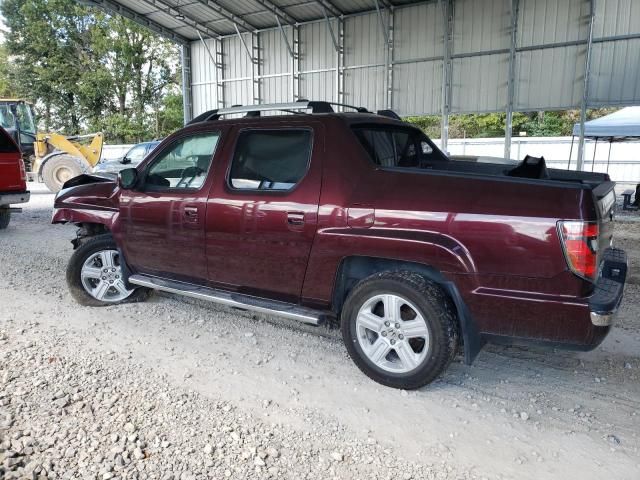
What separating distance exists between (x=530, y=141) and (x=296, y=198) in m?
25.9

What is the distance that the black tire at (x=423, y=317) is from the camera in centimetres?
311

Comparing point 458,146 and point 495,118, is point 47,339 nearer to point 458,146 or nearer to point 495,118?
point 458,146

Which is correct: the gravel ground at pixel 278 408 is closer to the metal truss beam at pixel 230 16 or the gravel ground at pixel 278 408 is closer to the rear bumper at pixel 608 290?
the rear bumper at pixel 608 290

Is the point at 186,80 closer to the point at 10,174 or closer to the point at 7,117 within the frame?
the point at 7,117

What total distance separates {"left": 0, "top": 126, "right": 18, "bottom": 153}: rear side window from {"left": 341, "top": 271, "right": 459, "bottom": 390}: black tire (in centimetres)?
809

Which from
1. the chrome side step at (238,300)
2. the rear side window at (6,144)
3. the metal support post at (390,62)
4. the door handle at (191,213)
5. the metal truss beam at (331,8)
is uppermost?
the metal truss beam at (331,8)

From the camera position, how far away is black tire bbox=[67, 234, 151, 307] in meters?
4.86

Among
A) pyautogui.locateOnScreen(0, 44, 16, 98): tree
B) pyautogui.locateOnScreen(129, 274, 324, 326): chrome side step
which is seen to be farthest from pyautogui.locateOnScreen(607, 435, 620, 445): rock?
pyautogui.locateOnScreen(0, 44, 16, 98): tree

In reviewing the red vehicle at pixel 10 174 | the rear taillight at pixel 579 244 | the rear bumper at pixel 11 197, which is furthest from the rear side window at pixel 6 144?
the rear taillight at pixel 579 244

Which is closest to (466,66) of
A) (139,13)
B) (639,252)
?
(639,252)

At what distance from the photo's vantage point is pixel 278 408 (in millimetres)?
3125

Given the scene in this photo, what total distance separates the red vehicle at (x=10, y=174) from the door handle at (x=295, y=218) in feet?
24.5

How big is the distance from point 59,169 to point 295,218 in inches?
614

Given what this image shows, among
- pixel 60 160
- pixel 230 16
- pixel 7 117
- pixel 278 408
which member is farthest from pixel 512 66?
pixel 7 117
